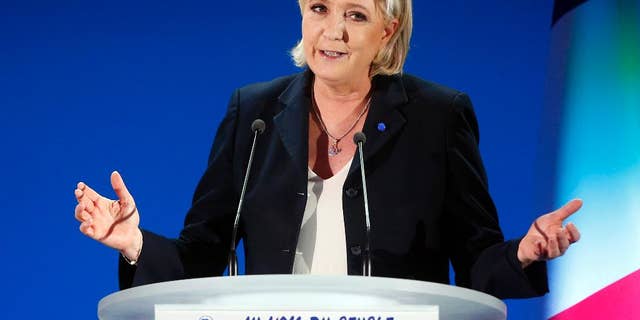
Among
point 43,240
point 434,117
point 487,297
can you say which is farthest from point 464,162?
point 43,240

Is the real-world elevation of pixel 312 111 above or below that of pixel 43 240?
above

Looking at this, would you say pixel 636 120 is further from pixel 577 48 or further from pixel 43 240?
pixel 43 240

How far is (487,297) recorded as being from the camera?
1.44m

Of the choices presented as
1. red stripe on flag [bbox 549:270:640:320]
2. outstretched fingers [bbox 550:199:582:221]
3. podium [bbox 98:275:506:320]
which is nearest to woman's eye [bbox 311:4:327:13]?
outstretched fingers [bbox 550:199:582:221]

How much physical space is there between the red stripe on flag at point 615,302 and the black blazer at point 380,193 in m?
0.79

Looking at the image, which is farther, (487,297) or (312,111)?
(312,111)

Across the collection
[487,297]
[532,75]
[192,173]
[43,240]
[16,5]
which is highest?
[16,5]

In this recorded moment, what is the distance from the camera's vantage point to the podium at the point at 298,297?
4.33ft

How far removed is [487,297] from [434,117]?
35.6 inches

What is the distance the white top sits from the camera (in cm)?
214

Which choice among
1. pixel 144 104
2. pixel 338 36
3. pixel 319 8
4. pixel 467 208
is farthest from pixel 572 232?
pixel 144 104

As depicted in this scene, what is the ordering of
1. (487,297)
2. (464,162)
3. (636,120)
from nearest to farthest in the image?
(487,297)
(464,162)
(636,120)

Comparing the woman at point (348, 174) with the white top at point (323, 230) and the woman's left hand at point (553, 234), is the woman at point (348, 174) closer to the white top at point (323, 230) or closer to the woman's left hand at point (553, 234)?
the white top at point (323, 230)

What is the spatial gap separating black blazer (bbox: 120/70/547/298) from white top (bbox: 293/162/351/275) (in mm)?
38
